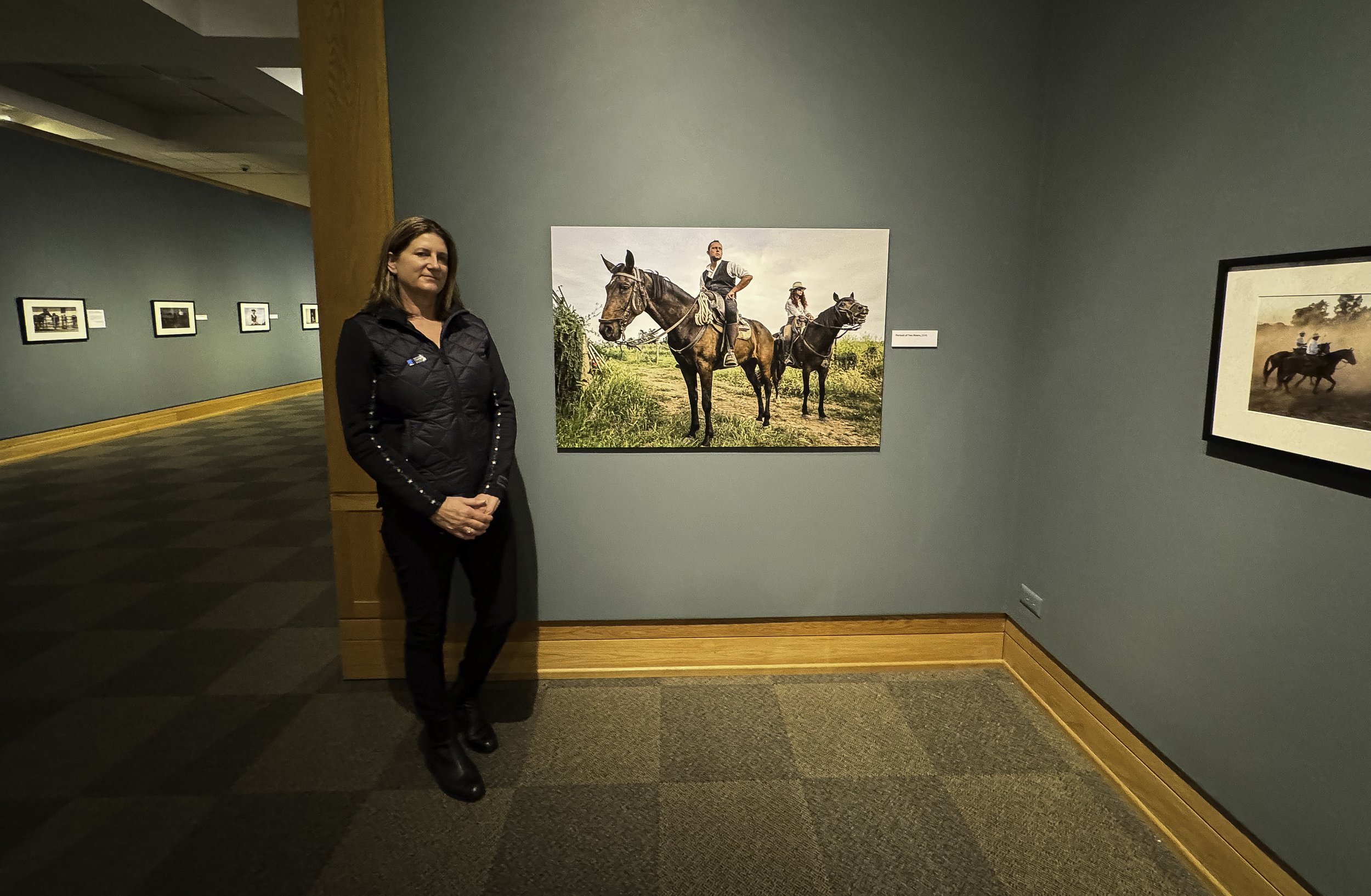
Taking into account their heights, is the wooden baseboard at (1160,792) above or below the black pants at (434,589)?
below

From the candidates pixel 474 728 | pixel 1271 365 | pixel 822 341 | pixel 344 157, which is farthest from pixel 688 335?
pixel 1271 365

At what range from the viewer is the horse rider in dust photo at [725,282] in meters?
2.65

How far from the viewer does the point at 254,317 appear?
10.9 metres

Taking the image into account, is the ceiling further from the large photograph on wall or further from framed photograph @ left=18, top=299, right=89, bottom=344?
the large photograph on wall

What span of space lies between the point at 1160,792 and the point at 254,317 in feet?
40.8

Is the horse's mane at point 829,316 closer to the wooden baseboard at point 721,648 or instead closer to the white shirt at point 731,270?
the white shirt at point 731,270

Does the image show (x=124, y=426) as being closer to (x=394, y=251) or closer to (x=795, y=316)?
(x=394, y=251)

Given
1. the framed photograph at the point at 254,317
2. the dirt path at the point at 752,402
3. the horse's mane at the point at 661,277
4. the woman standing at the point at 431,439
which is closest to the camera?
the woman standing at the point at 431,439

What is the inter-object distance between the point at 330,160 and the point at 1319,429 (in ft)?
10.1

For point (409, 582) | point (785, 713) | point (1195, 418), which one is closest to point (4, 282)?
point (409, 582)

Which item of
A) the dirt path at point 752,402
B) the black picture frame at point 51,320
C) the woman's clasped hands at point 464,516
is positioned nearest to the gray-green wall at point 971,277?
the dirt path at point 752,402

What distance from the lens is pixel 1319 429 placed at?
156 centimetres

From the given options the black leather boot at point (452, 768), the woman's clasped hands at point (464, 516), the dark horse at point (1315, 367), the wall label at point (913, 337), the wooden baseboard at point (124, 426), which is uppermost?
the wall label at point (913, 337)

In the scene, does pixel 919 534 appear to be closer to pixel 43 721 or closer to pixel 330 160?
pixel 330 160
